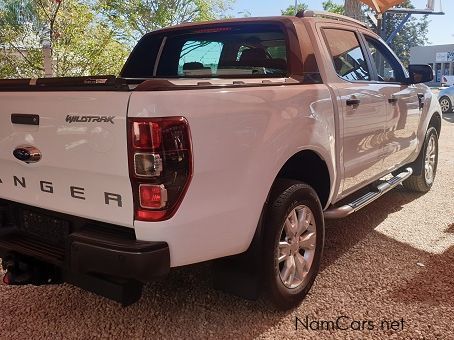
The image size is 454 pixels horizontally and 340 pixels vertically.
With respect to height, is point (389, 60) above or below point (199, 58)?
below

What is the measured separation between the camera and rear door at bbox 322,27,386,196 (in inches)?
134

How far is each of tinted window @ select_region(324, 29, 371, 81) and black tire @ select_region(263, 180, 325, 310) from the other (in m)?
1.15

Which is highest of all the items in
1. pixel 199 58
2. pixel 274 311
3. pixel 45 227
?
pixel 199 58

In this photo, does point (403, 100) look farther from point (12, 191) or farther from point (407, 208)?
point (12, 191)

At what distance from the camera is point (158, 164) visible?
6.57ft

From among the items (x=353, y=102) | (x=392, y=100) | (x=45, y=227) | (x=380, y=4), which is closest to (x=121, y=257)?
(x=45, y=227)

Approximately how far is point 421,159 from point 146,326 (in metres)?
4.11

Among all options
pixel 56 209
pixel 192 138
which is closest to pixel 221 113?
pixel 192 138

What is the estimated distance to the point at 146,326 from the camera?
8.88 feet

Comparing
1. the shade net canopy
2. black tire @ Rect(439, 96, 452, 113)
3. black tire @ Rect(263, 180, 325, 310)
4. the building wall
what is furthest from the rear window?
the building wall

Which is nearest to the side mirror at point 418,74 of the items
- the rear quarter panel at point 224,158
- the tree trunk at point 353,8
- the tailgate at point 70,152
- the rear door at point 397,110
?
the rear door at point 397,110

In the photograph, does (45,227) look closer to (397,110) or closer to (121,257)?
(121,257)

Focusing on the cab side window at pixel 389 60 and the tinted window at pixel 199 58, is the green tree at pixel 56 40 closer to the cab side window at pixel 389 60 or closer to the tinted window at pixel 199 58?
the tinted window at pixel 199 58

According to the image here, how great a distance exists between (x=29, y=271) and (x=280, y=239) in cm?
146
